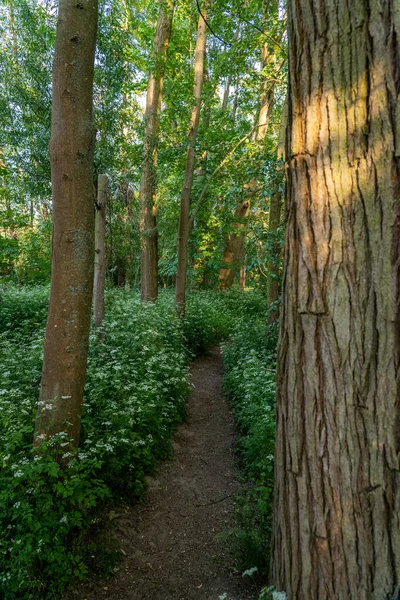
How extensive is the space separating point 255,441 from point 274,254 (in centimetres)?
370

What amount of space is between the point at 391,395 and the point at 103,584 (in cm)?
277

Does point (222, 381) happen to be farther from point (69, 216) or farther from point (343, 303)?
point (343, 303)

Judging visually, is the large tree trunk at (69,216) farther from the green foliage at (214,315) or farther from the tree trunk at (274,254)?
the green foliage at (214,315)

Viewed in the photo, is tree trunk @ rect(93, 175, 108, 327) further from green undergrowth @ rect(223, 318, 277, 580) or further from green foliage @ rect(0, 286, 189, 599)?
green undergrowth @ rect(223, 318, 277, 580)

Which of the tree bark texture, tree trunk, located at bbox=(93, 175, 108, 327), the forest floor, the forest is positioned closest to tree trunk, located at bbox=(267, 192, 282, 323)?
the forest

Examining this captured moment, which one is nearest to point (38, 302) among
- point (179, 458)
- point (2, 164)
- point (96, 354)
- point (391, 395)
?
point (2, 164)

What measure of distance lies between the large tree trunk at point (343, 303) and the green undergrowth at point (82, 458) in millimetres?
1801

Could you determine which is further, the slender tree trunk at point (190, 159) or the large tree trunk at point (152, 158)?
the slender tree trunk at point (190, 159)

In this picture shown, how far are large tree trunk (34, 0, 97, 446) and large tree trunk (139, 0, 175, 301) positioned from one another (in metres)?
5.92

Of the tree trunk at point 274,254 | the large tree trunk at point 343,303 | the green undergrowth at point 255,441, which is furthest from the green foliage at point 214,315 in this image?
the large tree trunk at point 343,303

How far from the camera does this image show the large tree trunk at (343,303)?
1.42 metres

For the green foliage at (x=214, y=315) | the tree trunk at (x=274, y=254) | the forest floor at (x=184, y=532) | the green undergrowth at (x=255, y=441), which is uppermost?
the tree trunk at (x=274, y=254)

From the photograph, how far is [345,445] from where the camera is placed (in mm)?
1530

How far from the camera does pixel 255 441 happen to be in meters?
4.06
